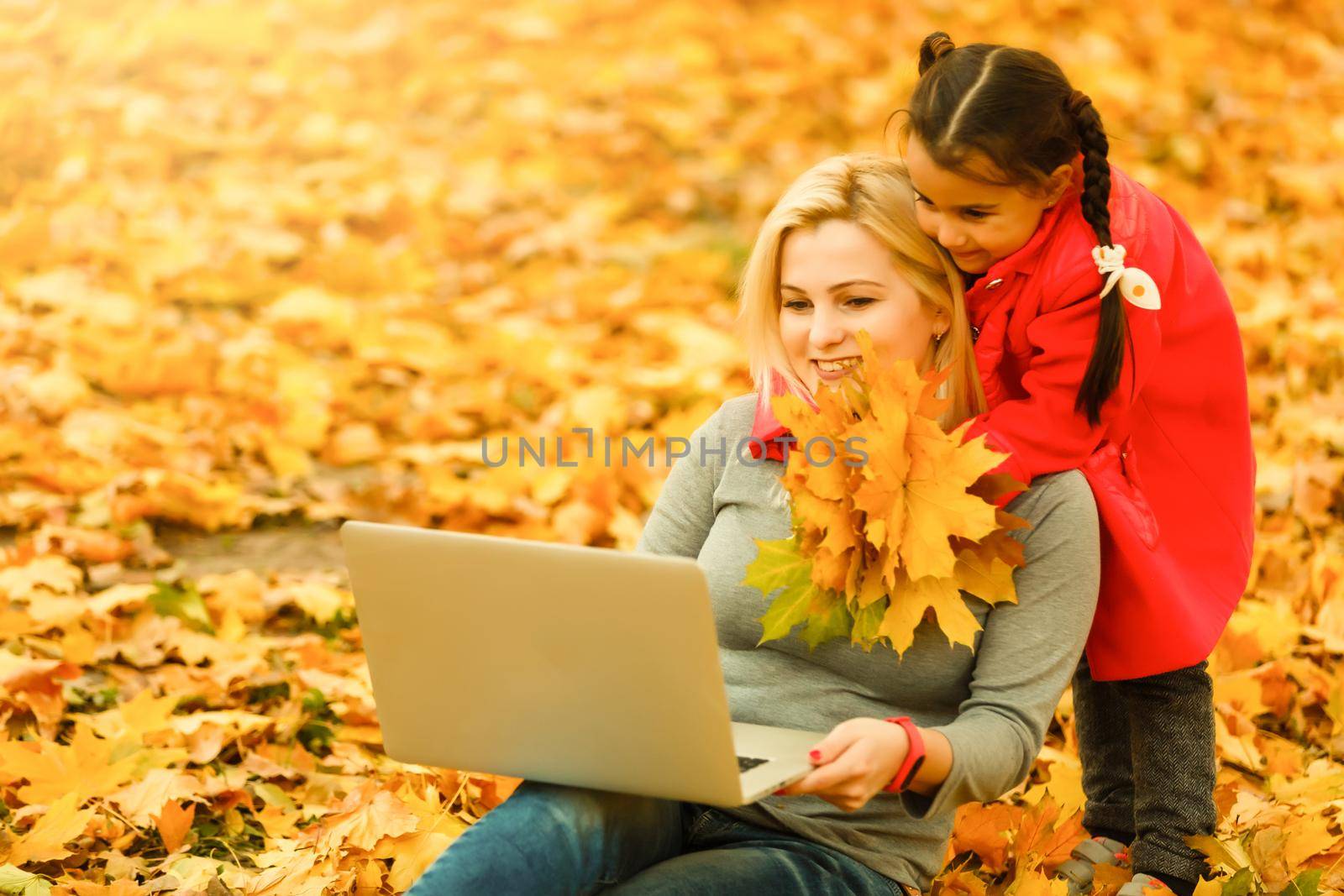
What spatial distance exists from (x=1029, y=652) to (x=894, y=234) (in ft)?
2.06

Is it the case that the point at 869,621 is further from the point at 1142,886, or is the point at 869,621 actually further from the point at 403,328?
the point at 403,328

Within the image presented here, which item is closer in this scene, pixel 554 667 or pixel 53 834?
pixel 554 667

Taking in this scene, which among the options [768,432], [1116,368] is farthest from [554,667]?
[1116,368]

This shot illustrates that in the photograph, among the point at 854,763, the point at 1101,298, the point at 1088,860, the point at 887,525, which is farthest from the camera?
the point at 1088,860

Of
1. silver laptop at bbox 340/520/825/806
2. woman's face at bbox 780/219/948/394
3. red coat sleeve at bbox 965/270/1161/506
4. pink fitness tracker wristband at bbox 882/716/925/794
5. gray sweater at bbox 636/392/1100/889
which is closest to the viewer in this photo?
silver laptop at bbox 340/520/825/806

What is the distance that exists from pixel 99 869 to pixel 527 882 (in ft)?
3.30

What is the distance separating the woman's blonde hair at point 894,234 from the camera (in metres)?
Result: 2.01

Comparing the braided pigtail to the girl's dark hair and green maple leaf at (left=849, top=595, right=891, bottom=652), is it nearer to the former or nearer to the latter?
the girl's dark hair

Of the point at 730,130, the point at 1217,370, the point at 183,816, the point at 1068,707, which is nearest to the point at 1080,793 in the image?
the point at 1068,707

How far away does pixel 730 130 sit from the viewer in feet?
23.7

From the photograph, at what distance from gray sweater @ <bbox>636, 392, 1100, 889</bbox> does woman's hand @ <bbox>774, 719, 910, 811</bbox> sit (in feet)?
0.29

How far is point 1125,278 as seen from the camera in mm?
1906

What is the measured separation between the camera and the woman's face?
1986 mm

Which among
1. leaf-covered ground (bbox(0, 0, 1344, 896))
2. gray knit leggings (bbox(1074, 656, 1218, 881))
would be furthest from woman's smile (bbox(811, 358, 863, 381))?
leaf-covered ground (bbox(0, 0, 1344, 896))
